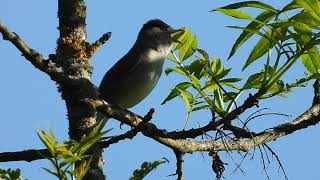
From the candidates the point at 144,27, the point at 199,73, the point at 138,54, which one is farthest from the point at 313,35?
the point at 144,27

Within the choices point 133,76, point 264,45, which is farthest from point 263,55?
point 133,76

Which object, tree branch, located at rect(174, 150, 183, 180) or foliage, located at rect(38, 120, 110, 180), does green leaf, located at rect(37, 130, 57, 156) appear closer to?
foliage, located at rect(38, 120, 110, 180)

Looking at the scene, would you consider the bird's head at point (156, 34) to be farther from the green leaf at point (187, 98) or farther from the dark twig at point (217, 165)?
the dark twig at point (217, 165)

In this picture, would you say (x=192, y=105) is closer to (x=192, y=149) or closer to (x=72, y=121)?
(x=192, y=149)

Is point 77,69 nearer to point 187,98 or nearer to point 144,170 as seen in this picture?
point 187,98

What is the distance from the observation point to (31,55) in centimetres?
241

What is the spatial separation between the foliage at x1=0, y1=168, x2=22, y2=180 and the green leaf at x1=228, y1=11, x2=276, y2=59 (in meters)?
1.14

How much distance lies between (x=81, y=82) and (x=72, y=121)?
1.30ft

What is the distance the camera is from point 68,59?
3.41 meters

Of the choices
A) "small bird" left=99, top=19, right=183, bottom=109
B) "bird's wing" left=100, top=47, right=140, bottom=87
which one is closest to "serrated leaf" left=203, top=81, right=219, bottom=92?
"small bird" left=99, top=19, right=183, bottom=109

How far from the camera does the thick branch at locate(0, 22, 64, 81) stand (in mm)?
2324

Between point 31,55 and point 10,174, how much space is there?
53 centimetres

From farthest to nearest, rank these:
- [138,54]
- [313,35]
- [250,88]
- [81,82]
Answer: [138,54] < [250,88] < [81,82] < [313,35]

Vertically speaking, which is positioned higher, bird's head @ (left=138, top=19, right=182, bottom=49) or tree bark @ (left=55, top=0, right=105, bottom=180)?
bird's head @ (left=138, top=19, right=182, bottom=49)
